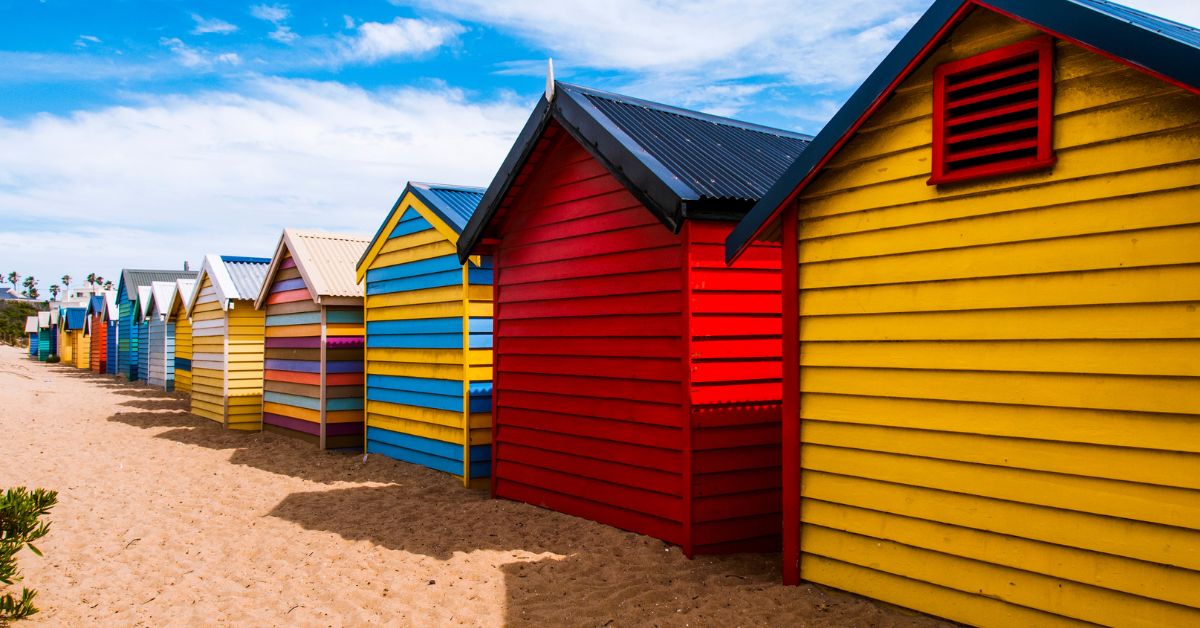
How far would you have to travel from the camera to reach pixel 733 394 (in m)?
7.22

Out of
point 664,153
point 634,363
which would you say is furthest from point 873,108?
point 634,363

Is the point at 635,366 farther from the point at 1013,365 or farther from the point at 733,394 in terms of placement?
the point at 1013,365

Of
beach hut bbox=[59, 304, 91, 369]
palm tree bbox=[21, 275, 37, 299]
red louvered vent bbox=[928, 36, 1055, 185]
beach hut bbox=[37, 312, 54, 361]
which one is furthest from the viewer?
palm tree bbox=[21, 275, 37, 299]

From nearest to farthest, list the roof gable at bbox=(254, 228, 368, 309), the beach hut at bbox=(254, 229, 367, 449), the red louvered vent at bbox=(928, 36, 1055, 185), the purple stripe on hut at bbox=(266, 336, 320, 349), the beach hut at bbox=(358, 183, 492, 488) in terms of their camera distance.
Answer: the red louvered vent at bbox=(928, 36, 1055, 185) → the beach hut at bbox=(358, 183, 492, 488) → the roof gable at bbox=(254, 228, 368, 309) → the beach hut at bbox=(254, 229, 367, 449) → the purple stripe on hut at bbox=(266, 336, 320, 349)

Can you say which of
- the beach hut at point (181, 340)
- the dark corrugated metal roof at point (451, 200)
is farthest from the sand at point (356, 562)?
the beach hut at point (181, 340)

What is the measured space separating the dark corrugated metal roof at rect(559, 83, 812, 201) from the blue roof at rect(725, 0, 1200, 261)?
3.48 ft

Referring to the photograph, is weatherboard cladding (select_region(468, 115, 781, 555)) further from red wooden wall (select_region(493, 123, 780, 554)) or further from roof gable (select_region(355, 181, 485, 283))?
roof gable (select_region(355, 181, 485, 283))

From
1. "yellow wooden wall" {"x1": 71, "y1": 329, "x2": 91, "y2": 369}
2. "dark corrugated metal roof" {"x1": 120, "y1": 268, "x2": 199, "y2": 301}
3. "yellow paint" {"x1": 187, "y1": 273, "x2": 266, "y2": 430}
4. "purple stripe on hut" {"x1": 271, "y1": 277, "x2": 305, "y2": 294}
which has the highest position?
"dark corrugated metal roof" {"x1": 120, "y1": 268, "x2": 199, "y2": 301}

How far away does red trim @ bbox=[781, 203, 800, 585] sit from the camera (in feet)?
19.7

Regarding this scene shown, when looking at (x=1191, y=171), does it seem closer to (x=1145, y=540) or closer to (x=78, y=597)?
(x=1145, y=540)

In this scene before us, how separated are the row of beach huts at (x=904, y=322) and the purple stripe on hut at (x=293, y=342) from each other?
5.85m

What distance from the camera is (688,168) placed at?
7395 millimetres

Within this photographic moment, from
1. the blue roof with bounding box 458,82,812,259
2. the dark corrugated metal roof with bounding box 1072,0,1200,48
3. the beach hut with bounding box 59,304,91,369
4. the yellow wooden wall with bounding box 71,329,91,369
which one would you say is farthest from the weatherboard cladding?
the yellow wooden wall with bounding box 71,329,91,369

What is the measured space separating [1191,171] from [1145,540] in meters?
1.87
